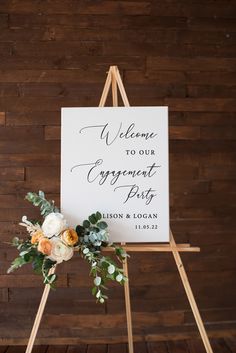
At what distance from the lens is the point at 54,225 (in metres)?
1.40

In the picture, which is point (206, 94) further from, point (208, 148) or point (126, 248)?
point (126, 248)

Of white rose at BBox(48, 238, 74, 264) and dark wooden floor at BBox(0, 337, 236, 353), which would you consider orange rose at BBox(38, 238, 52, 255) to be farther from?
dark wooden floor at BBox(0, 337, 236, 353)

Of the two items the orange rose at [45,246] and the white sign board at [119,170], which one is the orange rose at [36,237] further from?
the white sign board at [119,170]

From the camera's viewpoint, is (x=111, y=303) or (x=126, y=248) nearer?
(x=126, y=248)

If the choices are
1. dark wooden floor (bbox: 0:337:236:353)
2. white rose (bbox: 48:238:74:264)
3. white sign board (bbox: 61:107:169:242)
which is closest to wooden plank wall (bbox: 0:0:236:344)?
dark wooden floor (bbox: 0:337:236:353)

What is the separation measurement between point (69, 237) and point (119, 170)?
1.20 ft

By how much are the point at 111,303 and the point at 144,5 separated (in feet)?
6.17

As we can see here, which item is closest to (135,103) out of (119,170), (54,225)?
(119,170)

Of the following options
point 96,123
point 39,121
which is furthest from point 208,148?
point 39,121

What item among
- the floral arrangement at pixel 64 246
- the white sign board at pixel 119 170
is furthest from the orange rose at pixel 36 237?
the white sign board at pixel 119 170

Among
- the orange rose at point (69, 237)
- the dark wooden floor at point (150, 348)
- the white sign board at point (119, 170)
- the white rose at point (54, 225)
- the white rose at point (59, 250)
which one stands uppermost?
the white sign board at point (119, 170)

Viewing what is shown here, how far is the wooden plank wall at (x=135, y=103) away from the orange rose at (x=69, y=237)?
772mm

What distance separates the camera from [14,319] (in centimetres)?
215

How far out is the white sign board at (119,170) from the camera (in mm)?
1514
